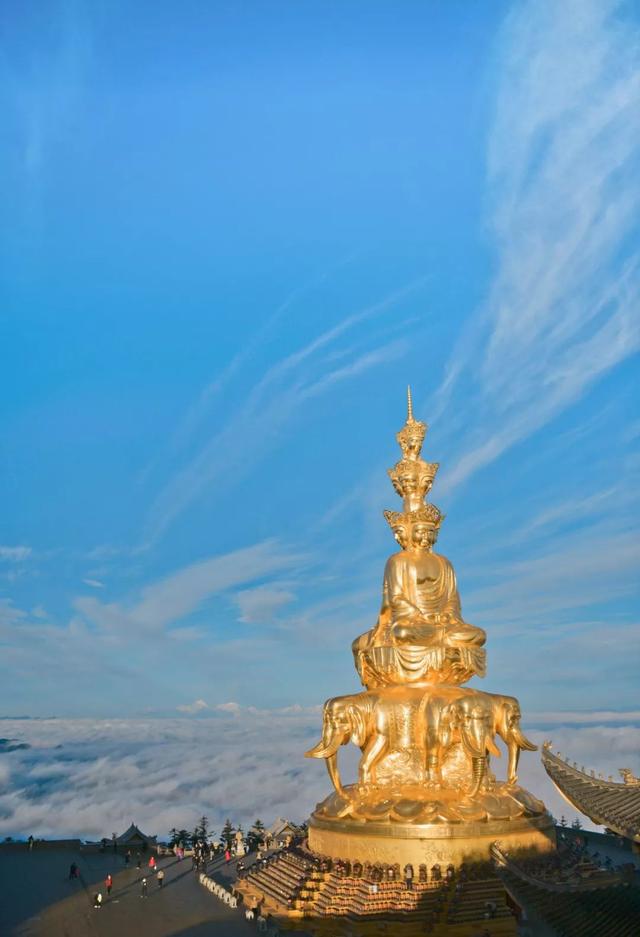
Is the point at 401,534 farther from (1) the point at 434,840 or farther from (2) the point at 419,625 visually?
(1) the point at 434,840

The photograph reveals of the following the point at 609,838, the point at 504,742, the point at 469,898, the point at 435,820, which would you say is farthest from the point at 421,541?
the point at 609,838

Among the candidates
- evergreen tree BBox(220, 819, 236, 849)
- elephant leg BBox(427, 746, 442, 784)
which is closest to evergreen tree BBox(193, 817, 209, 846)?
evergreen tree BBox(220, 819, 236, 849)

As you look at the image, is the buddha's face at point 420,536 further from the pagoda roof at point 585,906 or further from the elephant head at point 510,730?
the pagoda roof at point 585,906

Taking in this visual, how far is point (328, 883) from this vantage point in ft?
50.6

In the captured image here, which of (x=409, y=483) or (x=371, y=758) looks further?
(x=409, y=483)

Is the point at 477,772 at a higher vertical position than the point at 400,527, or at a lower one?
lower

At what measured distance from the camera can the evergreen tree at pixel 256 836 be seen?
24844 mm

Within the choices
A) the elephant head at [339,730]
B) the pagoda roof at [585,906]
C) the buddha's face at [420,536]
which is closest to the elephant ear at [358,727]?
the elephant head at [339,730]

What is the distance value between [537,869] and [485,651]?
4.90 meters

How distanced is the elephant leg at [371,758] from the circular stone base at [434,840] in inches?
47.1

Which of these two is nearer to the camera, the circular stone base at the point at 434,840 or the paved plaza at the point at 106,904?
the circular stone base at the point at 434,840

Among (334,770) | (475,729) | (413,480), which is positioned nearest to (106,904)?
(334,770)

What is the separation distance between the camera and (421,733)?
17047mm

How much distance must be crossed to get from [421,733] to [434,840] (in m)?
2.35
